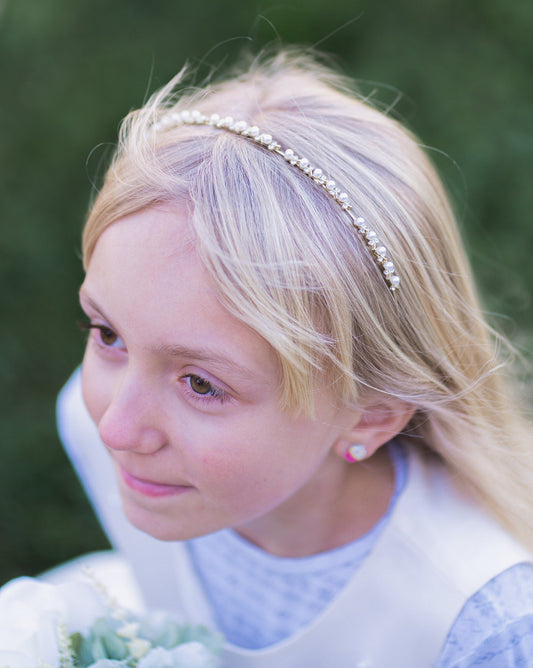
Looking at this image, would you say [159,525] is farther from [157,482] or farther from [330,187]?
[330,187]

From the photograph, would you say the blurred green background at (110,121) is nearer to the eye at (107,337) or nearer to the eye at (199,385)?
the eye at (107,337)

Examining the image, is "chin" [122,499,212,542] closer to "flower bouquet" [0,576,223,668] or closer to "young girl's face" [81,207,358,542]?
"young girl's face" [81,207,358,542]

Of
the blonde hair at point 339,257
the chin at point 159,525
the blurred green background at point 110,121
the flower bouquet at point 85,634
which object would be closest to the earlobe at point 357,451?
the blonde hair at point 339,257

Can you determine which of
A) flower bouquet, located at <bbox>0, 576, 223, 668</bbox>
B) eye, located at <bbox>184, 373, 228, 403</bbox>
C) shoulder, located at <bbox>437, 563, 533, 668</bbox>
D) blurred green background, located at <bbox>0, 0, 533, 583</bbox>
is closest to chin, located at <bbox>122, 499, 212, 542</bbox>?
flower bouquet, located at <bbox>0, 576, 223, 668</bbox>

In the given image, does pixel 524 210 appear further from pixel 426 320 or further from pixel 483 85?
pixel 426 320

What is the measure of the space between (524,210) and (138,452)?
7.22 feet

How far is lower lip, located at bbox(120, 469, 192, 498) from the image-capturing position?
1412 mm

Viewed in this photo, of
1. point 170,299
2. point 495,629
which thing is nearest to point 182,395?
point 170,299

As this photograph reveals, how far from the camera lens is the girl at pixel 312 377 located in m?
1.26

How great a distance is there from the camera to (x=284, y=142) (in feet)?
4.54

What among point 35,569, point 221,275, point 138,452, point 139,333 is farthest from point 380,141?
point 35,569

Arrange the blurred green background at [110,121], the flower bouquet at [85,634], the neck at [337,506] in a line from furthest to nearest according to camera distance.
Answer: the blurred green background at [110,121], the neck at [337,506], the flower bouquet at [85,634]

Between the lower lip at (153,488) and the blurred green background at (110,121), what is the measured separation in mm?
1551

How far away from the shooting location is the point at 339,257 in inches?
50.7
